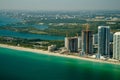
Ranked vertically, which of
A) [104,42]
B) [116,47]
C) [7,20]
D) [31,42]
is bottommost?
[31,42]

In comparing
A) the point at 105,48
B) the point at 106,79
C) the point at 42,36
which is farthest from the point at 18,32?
the point at 106,79

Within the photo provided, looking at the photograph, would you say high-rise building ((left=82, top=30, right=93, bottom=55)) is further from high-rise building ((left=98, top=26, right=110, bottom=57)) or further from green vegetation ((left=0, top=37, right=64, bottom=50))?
green vegetation ((left=0, top=37, right=64, bottom=50))

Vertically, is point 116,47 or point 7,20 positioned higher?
point 7,20

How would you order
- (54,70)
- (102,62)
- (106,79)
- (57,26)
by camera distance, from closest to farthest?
(106,79)
(54,70)
(102,62)
(57,26)

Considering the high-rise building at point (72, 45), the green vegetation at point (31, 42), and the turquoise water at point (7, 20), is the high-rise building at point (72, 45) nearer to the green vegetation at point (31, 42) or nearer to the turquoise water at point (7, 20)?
the green vegetation at point (31, 42)

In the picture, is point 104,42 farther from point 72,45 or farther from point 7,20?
point 7,20

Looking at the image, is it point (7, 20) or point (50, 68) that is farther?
point (7, 20)

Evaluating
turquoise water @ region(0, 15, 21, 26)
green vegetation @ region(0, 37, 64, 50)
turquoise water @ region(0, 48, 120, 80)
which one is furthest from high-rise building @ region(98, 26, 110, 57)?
turquoise water @ region(0, 15, 21, 26)

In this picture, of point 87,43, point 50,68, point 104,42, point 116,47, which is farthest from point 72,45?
point 50,68

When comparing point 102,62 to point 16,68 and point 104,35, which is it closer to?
point 104,35
